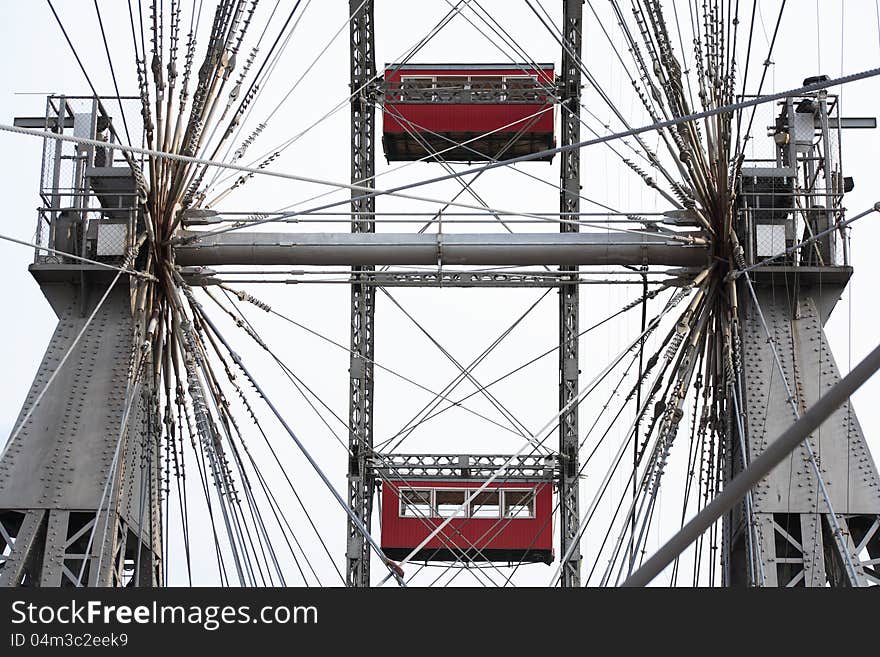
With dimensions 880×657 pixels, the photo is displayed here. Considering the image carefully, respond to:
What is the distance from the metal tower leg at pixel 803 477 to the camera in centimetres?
1894

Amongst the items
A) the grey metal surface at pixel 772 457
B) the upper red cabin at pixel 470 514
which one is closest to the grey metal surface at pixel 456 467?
the upper red cabin at pixel 470 514

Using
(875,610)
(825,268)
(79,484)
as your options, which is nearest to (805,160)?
(825,268)

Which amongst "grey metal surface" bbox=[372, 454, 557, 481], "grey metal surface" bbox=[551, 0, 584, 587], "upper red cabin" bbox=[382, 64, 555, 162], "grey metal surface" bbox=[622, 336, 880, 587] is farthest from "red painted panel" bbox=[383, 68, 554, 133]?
"grey metal surface" bbox=[622, 336, 880, 587]

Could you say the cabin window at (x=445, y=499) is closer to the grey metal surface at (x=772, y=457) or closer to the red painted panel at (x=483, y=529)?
the red painted panel at (x=483, y=529)

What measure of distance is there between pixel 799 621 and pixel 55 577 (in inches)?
399

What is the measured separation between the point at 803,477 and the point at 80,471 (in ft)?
24.8

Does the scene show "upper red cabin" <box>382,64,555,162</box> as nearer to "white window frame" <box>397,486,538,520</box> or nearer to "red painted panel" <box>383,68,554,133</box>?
"red painted panel" <box>383,68,554,133</box>

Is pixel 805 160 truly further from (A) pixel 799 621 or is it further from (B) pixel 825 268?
(A) pixel 799 621

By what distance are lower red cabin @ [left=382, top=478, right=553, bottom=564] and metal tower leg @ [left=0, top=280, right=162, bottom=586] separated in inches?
293

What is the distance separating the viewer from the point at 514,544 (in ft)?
92.5

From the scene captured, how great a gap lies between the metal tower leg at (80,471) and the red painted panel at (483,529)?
24.7 feet

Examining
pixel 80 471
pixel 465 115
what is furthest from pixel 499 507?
pixel 80 471

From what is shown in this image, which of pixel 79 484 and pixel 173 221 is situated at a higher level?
pixel 173 221

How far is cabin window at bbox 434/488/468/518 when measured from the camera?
27656 mm
